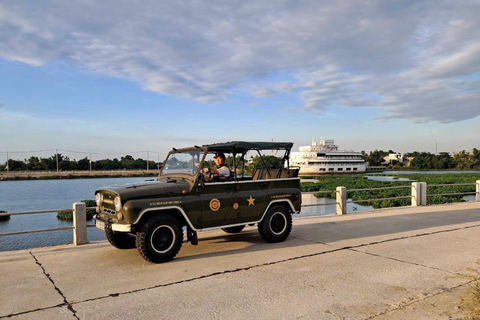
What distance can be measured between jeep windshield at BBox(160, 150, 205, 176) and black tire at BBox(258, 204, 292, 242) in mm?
2006

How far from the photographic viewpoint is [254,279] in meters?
5.59

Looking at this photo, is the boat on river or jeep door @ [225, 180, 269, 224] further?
the boat on river

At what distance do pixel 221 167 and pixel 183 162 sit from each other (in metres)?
0.81

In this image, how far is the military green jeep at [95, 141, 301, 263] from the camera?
20.9 ft

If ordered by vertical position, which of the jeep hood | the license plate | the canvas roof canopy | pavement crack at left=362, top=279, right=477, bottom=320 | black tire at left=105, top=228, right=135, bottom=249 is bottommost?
pavement crack at left=362, top=279, right=477, bottom=320

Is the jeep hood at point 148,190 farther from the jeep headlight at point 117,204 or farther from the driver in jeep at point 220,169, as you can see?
the driver in jeep at point 220,169

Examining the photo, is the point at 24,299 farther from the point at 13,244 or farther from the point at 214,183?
the point at 13,244

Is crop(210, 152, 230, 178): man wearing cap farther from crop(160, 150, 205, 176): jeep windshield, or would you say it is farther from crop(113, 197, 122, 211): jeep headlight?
crop(113, 197, 122, 211): jeep headlight

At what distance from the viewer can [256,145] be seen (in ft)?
26.0

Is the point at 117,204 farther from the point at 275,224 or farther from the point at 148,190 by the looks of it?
the point at 275,224

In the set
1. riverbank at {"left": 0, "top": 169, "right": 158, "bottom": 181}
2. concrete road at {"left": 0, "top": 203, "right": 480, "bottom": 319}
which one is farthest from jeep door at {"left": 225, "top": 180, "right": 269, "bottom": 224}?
riverbank at {"left": 0, "top": 169, "right": 158, "bottom": 181}

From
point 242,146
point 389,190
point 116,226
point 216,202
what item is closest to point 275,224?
point 216,202

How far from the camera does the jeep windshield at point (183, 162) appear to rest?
7379 millimetres

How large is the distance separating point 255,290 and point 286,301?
22.1 inches
